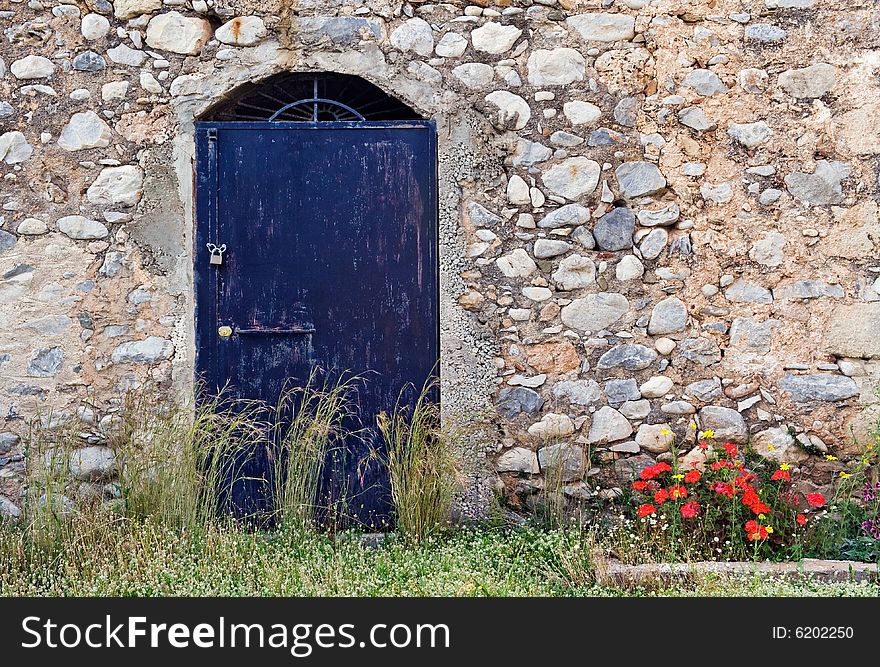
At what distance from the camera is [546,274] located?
165 inches

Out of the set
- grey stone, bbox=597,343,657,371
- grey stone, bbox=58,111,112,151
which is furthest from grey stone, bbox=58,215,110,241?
grey stone, bbox=597,343,657,371

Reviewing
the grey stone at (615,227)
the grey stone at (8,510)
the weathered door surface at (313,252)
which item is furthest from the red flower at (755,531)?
the grey stone at (8,510)

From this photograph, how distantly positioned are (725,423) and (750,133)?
140 centimetres

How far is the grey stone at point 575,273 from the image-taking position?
416cm

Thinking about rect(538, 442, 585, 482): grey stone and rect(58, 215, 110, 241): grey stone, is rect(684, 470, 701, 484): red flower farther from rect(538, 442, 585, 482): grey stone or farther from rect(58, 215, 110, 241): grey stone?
rect(58, 215, 110, 241): grey stone

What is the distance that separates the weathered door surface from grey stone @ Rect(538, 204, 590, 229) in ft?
1.84

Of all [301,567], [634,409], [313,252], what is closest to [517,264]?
[634,409]

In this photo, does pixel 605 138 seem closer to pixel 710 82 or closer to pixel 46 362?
pixel 710 82

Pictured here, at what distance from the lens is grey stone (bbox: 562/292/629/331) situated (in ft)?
13.7

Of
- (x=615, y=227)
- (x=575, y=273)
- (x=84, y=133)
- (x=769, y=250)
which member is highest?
(x=84, y=133)

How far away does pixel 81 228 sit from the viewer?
4176mm

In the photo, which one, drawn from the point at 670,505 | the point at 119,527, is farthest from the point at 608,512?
the point at 119,527

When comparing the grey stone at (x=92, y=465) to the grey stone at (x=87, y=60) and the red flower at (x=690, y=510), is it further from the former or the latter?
the red flower at (x=690, y=510)

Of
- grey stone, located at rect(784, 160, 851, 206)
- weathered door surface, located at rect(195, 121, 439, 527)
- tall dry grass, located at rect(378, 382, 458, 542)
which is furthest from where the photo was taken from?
weathered door surface, located at rect(195, 121, 439, 527)
